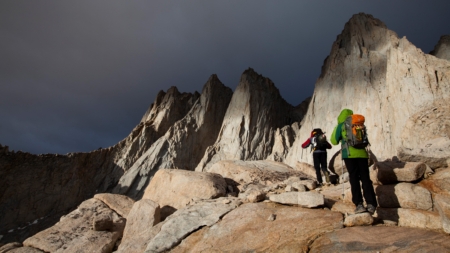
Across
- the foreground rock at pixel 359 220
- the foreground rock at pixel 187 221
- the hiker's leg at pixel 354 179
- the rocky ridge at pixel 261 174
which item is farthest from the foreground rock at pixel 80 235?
the hiker's leg at pixel 354 179

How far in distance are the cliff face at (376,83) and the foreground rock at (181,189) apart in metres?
9.39

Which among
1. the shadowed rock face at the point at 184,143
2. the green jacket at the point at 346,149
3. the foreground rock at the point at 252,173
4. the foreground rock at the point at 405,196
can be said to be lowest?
the foreground rock at the point at 405,196

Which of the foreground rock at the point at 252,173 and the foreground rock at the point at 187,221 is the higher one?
the foreground rock at the point at 252,173

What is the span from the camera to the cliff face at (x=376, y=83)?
61.5 feet

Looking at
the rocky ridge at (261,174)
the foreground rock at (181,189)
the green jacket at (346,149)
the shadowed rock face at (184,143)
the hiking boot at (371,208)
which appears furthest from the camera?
the shadowed rock face at (184,143)

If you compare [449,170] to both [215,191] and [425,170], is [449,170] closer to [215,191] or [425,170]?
[425,170]

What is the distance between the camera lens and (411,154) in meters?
6.30

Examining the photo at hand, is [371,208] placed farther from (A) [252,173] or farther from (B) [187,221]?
(A) [252,173]

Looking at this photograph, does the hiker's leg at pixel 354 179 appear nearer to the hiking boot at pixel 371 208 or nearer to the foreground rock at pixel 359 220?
the hiking boot at pixel 371 208

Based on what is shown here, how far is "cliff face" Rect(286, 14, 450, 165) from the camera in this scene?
18.7 meters

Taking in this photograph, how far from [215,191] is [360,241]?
4.59 metres

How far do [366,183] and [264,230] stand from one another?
2.31 m

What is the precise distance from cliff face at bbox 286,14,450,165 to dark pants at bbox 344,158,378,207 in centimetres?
796

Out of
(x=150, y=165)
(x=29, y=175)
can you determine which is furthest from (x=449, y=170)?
(x=29, y=175)
